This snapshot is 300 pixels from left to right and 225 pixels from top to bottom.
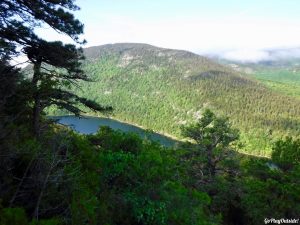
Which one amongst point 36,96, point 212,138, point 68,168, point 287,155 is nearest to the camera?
point 68,168

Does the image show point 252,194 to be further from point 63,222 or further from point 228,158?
point 63,222

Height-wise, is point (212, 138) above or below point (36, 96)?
below

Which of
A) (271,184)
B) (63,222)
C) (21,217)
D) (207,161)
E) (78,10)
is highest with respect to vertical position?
(78,10)

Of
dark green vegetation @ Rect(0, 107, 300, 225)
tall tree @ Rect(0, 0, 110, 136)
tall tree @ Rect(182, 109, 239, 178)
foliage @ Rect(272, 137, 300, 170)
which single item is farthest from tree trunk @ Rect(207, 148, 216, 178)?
tall tree @ Rect(0, 0, 110, 136)

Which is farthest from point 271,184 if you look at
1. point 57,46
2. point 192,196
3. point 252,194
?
point 57,46

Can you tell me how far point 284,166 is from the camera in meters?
30.5

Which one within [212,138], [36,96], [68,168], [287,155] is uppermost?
[36,96]

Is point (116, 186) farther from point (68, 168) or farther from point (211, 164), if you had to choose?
point (211, 164)

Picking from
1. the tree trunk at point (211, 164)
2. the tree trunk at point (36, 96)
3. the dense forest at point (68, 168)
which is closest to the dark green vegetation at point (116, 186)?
the dense forest at point (68, 168)

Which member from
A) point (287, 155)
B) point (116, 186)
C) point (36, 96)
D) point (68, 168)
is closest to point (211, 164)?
point (287, 155)

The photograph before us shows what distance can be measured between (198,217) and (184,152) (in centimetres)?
2269

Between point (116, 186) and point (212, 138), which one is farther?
point (212, 138)

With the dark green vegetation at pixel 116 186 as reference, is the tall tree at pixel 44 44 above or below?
above

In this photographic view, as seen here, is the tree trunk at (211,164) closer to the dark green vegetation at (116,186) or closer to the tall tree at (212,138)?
the tall tree at (212,138)
